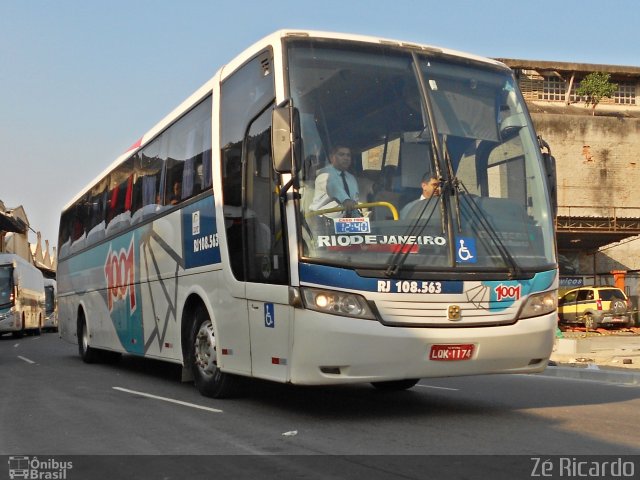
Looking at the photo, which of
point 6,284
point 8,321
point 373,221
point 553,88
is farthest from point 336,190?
point 553,88

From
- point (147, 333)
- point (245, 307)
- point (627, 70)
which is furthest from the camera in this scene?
point (627, 70)

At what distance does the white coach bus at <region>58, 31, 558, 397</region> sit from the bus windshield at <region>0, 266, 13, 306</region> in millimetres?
29092

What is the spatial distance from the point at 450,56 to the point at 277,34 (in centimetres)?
178

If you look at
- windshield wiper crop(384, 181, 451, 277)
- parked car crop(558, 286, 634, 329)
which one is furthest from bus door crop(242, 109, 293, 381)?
parked car crop(558, 286, 634, 329)

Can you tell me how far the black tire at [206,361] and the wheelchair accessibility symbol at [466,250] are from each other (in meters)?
3.10

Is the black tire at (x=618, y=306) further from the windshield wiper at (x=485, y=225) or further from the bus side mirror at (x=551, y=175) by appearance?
the windshield wiper at (x=485, y=225)

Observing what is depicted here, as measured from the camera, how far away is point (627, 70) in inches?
1810

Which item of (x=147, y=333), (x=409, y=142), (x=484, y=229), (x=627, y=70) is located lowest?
(x=147, y=333)

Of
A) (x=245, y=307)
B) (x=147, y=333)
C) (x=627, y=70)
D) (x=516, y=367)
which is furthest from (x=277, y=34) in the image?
(x=627, y=70)

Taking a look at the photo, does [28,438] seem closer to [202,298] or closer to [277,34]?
[202,298]

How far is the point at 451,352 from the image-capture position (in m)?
7.43

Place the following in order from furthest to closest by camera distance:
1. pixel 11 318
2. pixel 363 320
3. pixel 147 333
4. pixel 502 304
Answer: pixel 11 318
pixel 147 333
pixel 502 304
pixel 363 320

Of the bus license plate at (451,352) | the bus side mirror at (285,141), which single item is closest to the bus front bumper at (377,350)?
the bus license plate at (451,352)

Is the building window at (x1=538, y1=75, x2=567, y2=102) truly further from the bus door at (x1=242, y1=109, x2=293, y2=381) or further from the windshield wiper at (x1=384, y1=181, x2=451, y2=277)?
the windshield wiper at (x1=384, y1=181, x2=451, y2=277)
